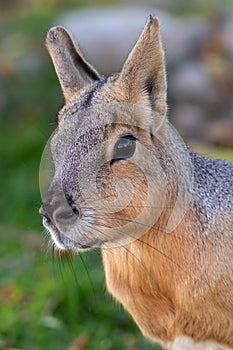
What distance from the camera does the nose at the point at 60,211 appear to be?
3152 millimetres

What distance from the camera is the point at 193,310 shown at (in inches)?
141

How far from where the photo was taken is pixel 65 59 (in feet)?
12.4

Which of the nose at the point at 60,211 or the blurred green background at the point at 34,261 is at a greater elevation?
the nose at the point at 60,211

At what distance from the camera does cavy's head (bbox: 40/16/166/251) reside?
3225 millimetres

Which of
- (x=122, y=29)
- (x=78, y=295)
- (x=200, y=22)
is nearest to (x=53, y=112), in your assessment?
(x=122, y=29)

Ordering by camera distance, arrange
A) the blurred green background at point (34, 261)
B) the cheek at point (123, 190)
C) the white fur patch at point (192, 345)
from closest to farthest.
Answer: the cheek at point (123, 190) < the white fur patch at point (192, 345) < the blurred green background at point (34, 261)

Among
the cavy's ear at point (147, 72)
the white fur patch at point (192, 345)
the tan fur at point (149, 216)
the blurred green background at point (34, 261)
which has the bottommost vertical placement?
the blurred green background at point (34, 261)

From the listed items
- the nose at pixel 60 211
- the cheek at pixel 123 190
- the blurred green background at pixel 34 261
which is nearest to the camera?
the nose at pixel 60 211

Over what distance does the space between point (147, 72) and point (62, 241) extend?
67 cm

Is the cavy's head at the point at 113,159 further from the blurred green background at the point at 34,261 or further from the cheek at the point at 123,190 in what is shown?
the blurred green background at the point at 34,261

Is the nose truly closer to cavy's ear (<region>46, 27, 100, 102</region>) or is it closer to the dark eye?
the dark eye

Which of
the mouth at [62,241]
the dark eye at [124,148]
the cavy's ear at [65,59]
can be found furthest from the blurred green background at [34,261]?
the mouth at [62,241]

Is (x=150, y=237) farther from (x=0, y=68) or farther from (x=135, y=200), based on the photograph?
(x=0, y=68)

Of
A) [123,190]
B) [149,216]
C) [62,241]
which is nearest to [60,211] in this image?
[62,241]
